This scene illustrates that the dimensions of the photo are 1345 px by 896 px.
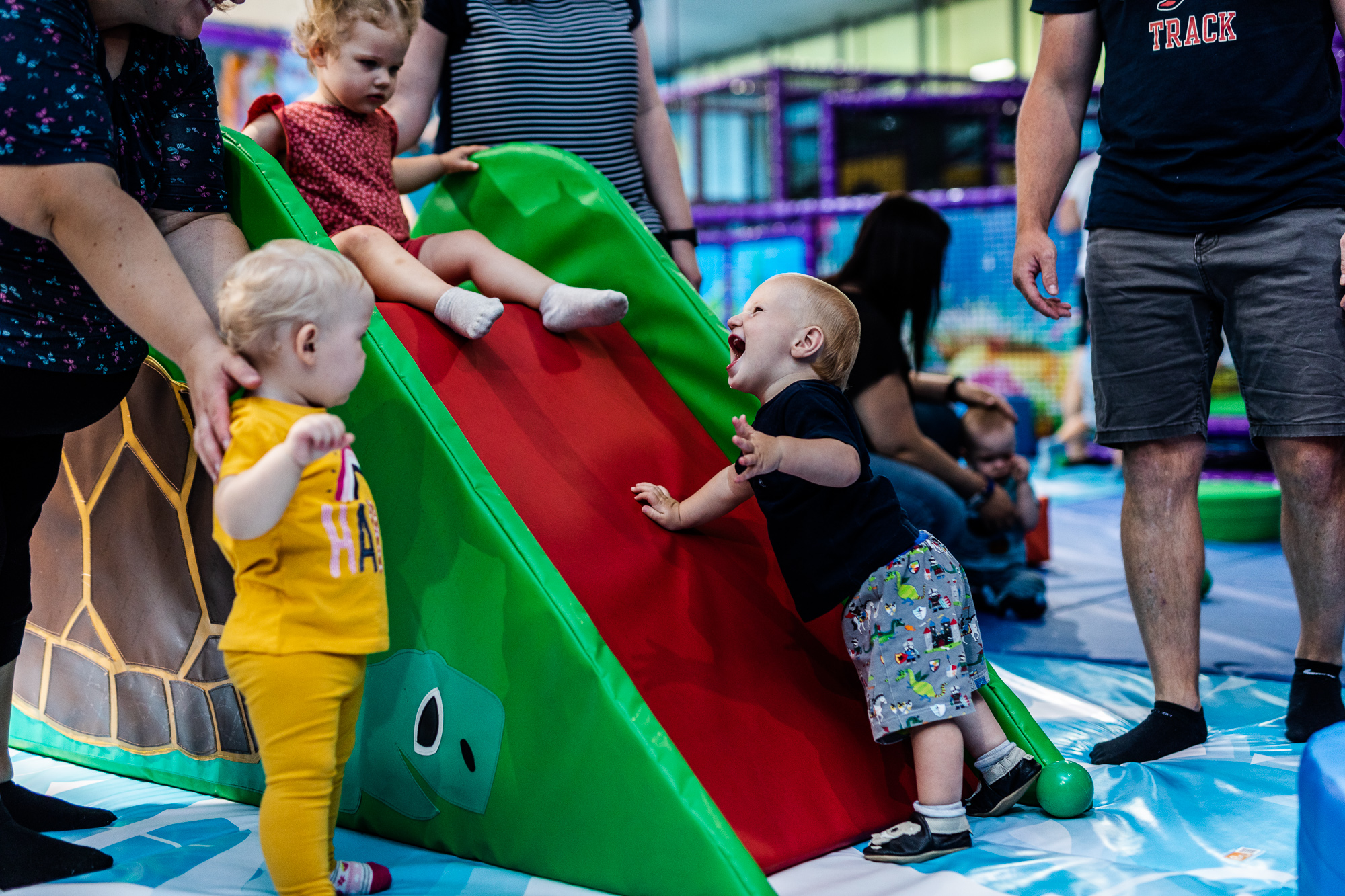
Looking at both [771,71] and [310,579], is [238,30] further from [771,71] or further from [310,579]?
[310,579]

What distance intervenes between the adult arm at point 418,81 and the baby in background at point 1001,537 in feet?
5.40

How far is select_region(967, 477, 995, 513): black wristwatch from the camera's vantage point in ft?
9.04

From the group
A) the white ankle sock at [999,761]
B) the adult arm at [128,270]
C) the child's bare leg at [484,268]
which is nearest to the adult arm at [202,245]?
the adult arm at [128,270]

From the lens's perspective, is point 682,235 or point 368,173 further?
point 682,235

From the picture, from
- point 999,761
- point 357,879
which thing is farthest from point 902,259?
point 357,879

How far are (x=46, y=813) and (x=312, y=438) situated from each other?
821 mm

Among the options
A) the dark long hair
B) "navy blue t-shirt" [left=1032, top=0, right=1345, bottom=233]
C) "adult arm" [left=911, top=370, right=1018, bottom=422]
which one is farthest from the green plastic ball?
"adult arm" [left=911, top=370, right=1018, bottom=422]

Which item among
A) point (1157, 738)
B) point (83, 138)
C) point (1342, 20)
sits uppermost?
point (1342, 20)

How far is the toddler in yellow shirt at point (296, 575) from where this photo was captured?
110 centimetres

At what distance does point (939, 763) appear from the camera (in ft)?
4.43

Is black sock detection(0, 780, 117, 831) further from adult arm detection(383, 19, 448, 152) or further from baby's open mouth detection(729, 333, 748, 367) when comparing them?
adult arm detection(383, 19, 448, 152)

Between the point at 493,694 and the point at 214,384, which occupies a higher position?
the point at 214,384

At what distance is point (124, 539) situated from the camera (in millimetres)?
1625

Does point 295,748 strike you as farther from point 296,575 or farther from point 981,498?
point 981,498
